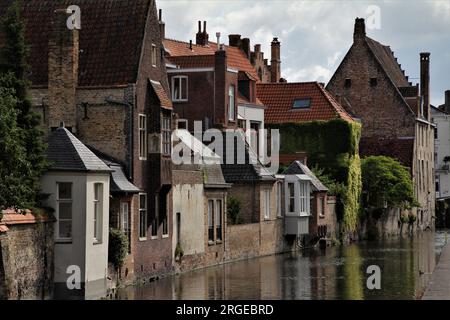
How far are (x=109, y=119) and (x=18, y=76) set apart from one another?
19.6 feet

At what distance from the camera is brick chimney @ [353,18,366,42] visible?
91.4 m

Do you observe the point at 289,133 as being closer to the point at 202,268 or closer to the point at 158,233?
the point at 202,268

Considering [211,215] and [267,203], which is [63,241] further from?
[267,203]

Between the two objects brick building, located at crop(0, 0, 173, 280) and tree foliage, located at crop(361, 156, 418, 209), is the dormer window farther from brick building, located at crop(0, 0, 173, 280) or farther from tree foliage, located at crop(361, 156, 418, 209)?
tree foliage, located at crop(361, 156, 418, 209)

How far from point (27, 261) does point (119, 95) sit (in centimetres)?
983

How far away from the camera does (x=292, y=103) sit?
7425 centimetres

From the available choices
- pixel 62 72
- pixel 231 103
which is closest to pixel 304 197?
pixel 231 103

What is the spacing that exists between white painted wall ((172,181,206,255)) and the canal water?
1.20 m

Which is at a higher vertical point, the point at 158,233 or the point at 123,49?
the point at 123,49

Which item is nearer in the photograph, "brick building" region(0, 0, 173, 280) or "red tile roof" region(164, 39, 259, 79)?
"brick building" region(0, 0, 173, 280)

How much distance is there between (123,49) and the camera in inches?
1609

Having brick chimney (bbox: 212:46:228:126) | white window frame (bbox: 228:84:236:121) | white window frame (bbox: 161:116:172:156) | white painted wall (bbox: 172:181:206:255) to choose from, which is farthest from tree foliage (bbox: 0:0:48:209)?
white window frame (bbox: 228:84:236:121)

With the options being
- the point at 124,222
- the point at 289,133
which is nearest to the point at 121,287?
the point at 124,222

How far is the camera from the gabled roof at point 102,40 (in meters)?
40.6
